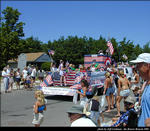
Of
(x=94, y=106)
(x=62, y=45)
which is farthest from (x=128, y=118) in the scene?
(x=62, y=45)

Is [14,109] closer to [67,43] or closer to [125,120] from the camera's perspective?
[125,120]

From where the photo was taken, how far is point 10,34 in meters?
31.6

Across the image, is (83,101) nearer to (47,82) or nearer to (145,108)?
(145,108)

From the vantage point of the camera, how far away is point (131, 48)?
40.6 metres

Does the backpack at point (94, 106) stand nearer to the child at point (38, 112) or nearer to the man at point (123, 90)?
the child at point (38, 112)

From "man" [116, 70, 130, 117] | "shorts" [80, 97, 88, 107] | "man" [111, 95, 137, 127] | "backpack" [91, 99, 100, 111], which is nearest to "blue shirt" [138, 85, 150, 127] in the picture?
"man" [111, 95, 137, 127]

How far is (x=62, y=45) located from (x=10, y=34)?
73.7 feet

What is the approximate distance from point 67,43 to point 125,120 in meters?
48.1

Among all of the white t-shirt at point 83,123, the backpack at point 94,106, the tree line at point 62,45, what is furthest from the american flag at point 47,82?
the tree line at point 62,45

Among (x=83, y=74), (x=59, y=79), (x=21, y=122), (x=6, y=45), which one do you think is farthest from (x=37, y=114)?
(x=6, y=45)

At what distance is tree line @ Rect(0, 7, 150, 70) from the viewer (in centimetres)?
3158

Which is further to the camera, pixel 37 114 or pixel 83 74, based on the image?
pixel 83 74

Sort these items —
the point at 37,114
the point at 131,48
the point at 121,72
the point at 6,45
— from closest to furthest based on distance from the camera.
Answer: the point at 37,114, the point at 121,72, the point at 6,45, the point at 131,48

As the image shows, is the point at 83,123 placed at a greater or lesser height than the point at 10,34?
lesser
